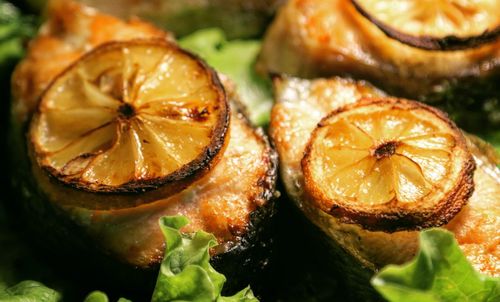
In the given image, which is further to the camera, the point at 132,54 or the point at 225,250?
the point at 132,54

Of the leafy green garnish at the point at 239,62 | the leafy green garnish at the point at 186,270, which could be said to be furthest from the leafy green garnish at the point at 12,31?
the leafy green garnish at the point at 186,270

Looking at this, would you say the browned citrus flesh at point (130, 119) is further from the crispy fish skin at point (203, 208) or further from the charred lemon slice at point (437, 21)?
the charred lemon slice at point (437, 21)

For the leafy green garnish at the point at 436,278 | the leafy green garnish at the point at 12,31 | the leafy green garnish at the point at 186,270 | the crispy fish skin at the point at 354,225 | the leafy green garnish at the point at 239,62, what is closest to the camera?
the leafy green garnish at the point at 436,278

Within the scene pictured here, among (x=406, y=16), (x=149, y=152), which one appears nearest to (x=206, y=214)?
(x=149, y=152)

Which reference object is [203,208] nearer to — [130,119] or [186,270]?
[186,270]

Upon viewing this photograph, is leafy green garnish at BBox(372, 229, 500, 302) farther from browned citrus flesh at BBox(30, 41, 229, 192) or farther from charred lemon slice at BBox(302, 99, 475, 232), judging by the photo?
browned citrus flesh at BBox(30, 41, 229, 192)

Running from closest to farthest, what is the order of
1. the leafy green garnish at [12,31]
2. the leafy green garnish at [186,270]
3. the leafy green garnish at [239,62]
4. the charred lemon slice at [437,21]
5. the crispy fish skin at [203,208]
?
the leafy green garnish at [186,270], the crispy fish skin at [203,208], the charred lemon slice at [437,21], the leafy green garnish at [239,62], the leafy green garnish at [12,31]

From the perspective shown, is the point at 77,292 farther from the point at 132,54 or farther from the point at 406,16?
the point at 406,16
